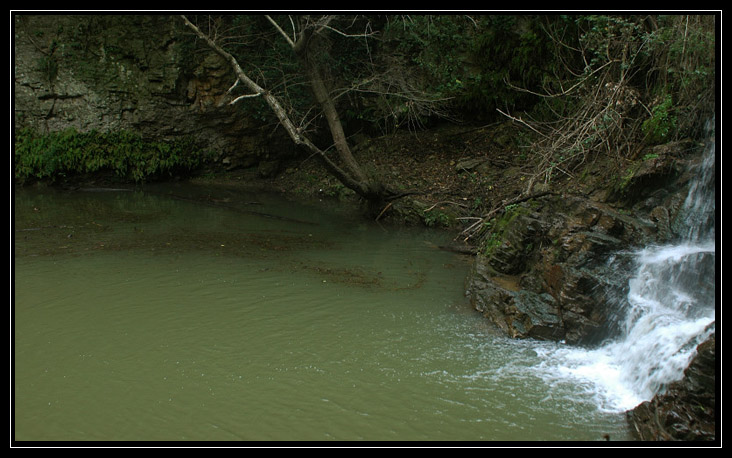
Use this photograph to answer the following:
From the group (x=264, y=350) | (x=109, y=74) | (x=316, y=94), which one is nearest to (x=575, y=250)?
(x=264, y=350)

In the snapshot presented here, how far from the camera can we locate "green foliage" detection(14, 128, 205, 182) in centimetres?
1353

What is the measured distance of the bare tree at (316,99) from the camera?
33.5 ft

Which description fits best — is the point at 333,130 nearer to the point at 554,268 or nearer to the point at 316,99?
the point at 316,99

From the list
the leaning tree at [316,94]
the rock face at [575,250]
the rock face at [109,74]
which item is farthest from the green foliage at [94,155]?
the rock face at [575,250]

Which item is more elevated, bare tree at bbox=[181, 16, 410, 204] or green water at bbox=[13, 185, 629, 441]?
bare tree at bbox=[181, 16, 410, 204]

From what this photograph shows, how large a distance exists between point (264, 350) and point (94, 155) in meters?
11.0

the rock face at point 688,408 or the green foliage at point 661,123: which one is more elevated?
the green foliage at point 661,123

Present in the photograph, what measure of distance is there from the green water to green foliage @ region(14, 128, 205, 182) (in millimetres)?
5321

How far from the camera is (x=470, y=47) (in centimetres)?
1212

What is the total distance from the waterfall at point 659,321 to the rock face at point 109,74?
36.5ft

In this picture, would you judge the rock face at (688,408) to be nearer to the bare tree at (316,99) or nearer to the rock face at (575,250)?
the rock face at (575,250)

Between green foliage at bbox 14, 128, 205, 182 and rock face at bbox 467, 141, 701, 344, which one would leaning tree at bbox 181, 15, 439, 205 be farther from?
green foliage at bbox 14, 128, 205, 182

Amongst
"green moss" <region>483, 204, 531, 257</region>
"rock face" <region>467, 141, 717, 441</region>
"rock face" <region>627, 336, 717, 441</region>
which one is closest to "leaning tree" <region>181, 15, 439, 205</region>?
"green moss" <region>483, 204, 531, 257</region>

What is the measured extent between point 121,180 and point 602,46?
38.1 feet
